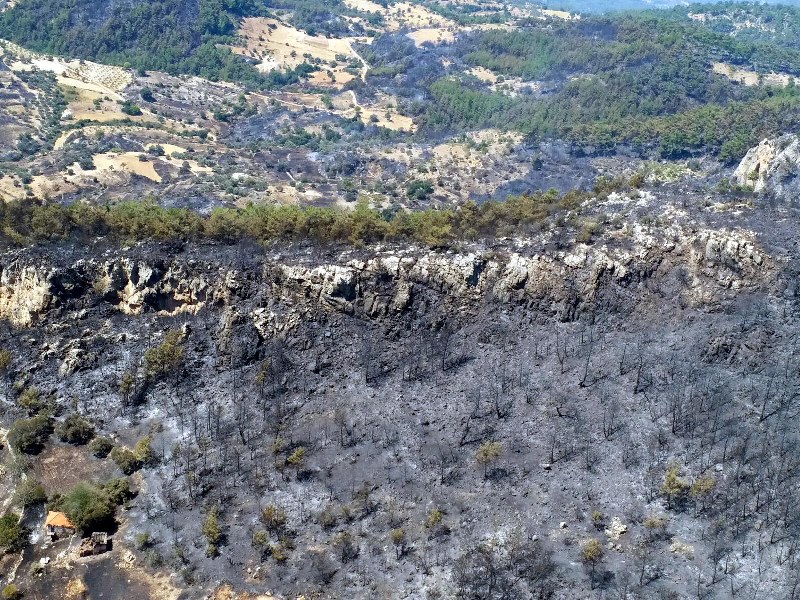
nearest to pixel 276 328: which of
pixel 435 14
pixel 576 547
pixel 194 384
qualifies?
pixel 194 384

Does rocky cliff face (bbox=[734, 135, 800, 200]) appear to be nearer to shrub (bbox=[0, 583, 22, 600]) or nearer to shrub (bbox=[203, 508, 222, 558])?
shrub (bbox=[203, 508, 222, 558])

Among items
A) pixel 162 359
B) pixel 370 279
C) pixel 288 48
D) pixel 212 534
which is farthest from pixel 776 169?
pixel 288 48

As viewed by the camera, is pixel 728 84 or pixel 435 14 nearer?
pixel 728 84

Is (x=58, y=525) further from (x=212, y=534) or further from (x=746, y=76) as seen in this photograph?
(x=746, y=76)

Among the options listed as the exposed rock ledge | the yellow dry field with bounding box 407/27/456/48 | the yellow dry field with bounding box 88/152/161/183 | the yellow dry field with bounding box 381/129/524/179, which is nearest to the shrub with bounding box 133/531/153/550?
the exposed rock ledge

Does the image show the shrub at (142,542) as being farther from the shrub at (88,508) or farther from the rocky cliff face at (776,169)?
the rocky cliff face at (776,169)

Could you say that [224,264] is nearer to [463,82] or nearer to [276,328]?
[276,328]
